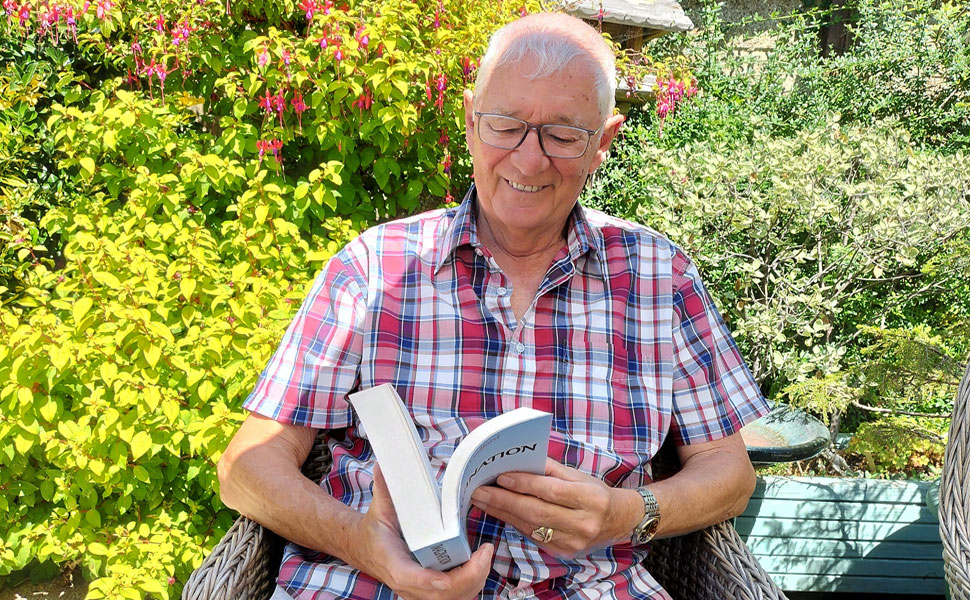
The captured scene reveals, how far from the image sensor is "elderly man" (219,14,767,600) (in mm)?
1624

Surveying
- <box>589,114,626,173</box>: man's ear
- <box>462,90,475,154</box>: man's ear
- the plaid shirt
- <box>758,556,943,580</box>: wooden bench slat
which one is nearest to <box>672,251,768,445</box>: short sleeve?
the plaid shirt

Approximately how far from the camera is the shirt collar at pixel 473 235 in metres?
1.83

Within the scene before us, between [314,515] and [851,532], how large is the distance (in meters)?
2.41

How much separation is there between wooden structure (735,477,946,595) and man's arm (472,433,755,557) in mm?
1401

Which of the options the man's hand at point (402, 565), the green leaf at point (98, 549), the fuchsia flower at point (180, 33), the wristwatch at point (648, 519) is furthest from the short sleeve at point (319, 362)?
the fuchsia flower at point (180, 33)

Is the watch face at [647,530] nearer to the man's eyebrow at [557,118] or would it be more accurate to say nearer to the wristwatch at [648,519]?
the wristwatch at [648,519]

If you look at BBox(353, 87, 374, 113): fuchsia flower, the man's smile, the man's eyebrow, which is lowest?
the man's smile

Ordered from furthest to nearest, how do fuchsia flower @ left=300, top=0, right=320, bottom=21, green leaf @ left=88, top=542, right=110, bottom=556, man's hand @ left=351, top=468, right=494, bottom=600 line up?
fuchsia flower @ left=300, top=0, right=320, bottom=21 < green leaf @ left=88, top=542, right=110, bottom=556 < man's hand @ left=351, top=468, right=494, bottom=600

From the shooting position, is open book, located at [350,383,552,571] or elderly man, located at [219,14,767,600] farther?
elderly man, located at [219,14,767,600]

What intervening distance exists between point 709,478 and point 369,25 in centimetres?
200

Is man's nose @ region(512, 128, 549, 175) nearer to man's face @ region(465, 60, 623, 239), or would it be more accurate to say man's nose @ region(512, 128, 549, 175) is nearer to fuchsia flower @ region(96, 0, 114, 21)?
man's face @ region(465, 60, 623, 239)

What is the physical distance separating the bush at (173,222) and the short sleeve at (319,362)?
22.0 inches

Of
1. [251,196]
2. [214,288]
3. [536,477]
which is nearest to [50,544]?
[214,288]

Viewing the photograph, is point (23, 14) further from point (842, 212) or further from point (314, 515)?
point (842, 212)
